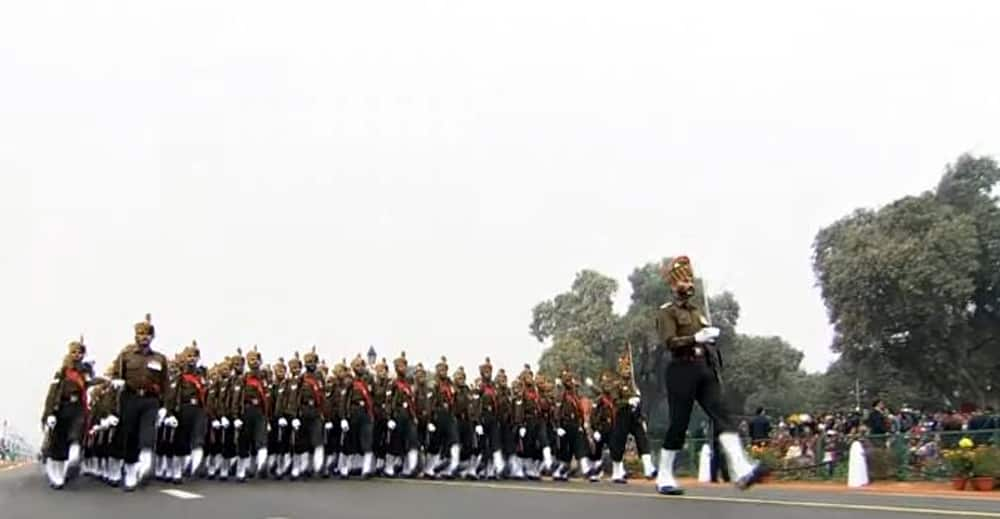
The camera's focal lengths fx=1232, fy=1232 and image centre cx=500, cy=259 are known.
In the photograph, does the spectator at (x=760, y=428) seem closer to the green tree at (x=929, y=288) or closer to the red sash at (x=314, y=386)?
the red sash at (x=314, y=386)

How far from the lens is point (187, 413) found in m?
19.2

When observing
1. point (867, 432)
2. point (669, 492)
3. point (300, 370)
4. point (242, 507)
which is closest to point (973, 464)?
point (867, 432)

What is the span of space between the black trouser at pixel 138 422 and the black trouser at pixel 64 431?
4.24ft

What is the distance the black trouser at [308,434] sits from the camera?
2162 cm

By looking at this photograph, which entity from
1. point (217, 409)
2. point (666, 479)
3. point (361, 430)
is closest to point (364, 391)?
point (361, 430)

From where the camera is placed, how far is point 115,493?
50.6 ft

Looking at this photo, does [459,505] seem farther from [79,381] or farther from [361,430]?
[361,430]

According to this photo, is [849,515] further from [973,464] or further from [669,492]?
[973,464]

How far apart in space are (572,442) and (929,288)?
25382mm

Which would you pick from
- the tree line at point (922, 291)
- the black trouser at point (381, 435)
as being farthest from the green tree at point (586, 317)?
the black trouser at point (381, 435)

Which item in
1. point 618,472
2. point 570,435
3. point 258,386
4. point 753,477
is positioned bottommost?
point 753,477

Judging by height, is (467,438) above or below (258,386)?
below

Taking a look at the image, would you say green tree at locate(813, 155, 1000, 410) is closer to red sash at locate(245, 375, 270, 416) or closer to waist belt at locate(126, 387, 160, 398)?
red sash at locate(245, 375, 270, 416)

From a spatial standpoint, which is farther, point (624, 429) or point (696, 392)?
point (624, 429)
